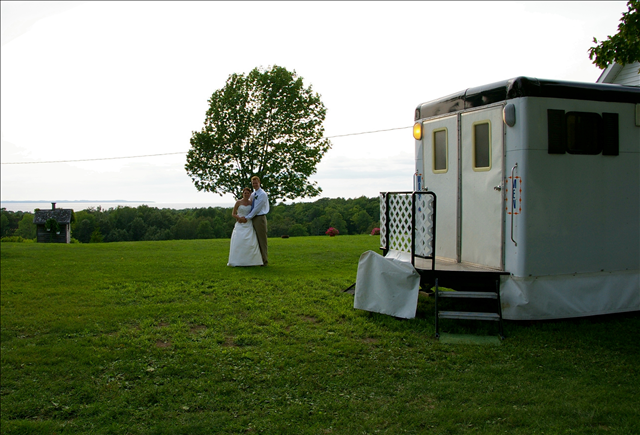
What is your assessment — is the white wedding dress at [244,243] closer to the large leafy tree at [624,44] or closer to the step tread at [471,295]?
the step tread at [471,295]

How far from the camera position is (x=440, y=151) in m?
7.78

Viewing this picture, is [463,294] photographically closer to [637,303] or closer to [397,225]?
[397,225]

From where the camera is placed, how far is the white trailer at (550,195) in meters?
6.34

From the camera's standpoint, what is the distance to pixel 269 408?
13.3 ft

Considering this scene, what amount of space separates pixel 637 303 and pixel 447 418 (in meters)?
4.82

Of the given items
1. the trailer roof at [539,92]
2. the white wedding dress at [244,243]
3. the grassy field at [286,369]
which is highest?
the trailer roof at [539,92]

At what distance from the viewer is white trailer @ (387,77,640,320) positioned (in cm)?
634

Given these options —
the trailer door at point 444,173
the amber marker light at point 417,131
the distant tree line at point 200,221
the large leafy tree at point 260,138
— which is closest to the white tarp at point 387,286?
the trailer door at point 444,173

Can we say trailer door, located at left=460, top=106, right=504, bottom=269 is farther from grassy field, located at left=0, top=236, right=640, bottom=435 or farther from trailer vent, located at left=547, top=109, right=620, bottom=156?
grassy field, located at left=0, top=236, right=640, bottom=435

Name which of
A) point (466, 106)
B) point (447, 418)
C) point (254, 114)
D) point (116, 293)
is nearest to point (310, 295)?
point (116, 293)

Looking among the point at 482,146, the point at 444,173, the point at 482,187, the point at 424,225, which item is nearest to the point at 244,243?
the point at 444,173

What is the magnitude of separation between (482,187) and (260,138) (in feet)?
57.1

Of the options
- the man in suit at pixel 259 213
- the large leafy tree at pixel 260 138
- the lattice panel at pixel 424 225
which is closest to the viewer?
the lattice panel at pixel 424 225

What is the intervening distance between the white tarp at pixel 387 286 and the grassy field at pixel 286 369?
7.0 inches
